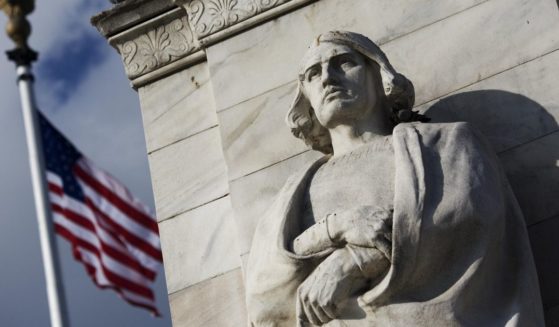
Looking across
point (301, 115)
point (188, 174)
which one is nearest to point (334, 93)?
point (301, 115)

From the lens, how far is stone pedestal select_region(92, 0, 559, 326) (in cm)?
1263

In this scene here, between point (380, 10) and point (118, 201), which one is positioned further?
point (118, 201)

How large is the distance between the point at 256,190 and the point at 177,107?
1.40 meters

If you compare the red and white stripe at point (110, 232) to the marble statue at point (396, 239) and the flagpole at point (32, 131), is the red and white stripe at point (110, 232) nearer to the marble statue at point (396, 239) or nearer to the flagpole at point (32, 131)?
the flagpole at point (32, 131)

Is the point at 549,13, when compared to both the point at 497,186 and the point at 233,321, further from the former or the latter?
the point at 233,321

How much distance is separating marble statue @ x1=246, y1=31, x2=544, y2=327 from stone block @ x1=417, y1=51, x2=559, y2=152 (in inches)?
28.7

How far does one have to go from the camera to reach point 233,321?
1321 cm

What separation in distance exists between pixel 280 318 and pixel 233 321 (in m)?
1.48

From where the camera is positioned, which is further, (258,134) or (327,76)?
(258,134)

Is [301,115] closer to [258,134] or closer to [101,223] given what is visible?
[258,134]

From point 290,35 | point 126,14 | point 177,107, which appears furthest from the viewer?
point 126,14

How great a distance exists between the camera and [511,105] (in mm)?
12734

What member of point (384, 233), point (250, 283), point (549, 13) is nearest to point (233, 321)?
point (250, 283)

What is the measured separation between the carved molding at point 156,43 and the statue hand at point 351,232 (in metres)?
3.26
